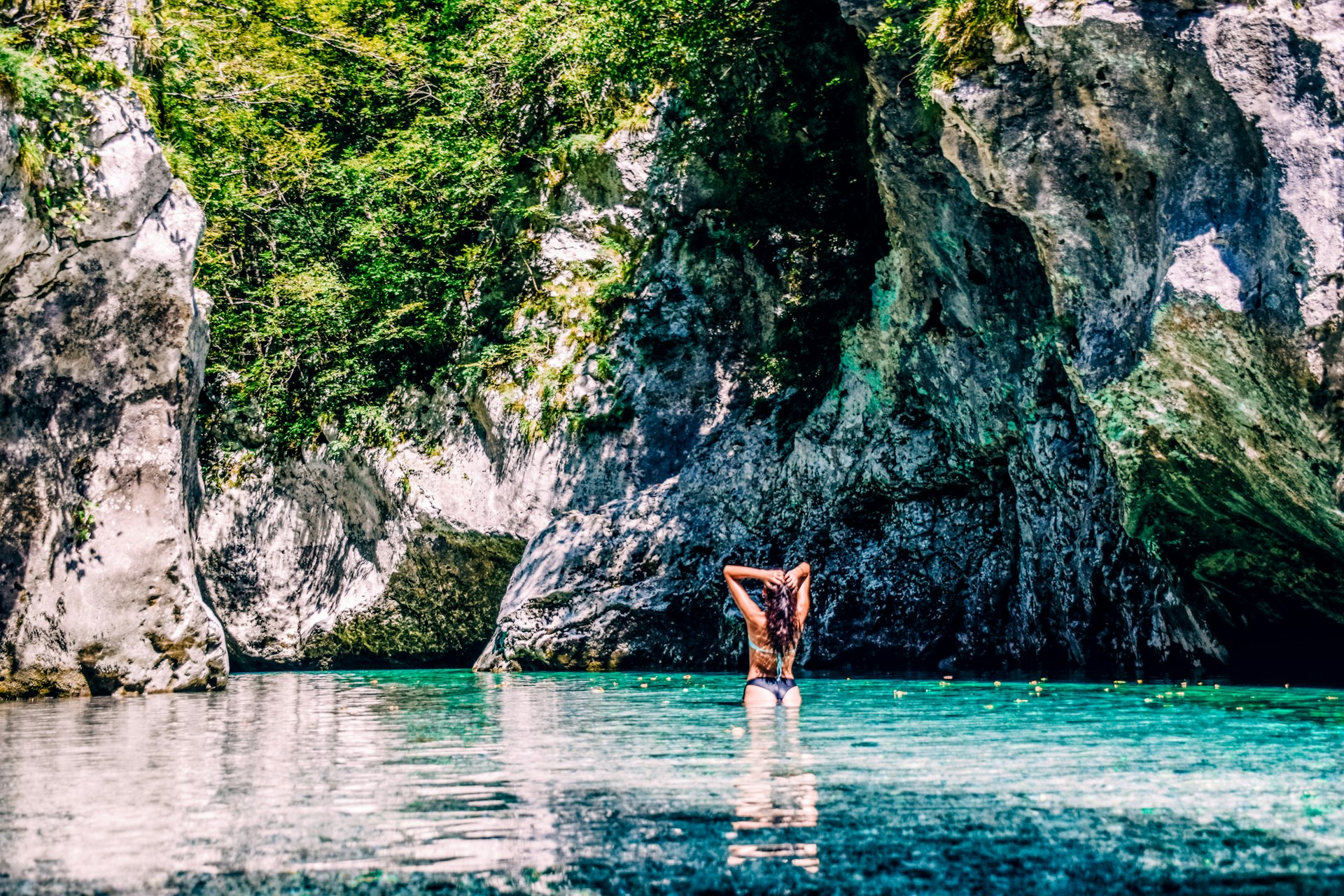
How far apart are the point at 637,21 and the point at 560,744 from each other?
47.9ft

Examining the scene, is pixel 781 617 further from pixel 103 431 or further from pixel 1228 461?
pixel 103 431

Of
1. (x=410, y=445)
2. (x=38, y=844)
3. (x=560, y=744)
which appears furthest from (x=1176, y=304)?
(x=410, y=445)

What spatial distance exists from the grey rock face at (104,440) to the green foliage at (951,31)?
881cm

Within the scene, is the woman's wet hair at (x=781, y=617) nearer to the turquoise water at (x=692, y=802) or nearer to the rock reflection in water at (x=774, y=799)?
the turquoise water at (x=692, y=802)

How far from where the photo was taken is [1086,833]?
14.8ft

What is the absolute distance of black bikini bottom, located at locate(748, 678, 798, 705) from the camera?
1040 centimetres

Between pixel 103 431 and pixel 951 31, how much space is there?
1043 centimetres

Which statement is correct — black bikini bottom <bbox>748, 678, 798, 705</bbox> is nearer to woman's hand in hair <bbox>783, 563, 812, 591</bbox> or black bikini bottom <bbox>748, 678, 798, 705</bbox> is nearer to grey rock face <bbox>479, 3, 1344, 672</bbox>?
woman's hand in hair <bbox>783, 563, 812, 591</bbox>

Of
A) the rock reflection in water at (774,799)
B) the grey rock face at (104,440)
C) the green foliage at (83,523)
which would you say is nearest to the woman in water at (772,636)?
the rock reflection in water at (774,799)

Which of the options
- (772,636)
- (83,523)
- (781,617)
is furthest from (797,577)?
(83,523)

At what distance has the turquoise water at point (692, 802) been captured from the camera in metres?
3.93

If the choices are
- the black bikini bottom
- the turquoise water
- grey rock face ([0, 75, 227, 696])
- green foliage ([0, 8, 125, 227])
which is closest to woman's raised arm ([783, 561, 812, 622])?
the black bikini bottom

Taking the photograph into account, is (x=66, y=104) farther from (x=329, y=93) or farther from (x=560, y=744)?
(x=329, y=93)

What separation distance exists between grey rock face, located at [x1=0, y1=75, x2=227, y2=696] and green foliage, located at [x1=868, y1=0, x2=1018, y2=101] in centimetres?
881
